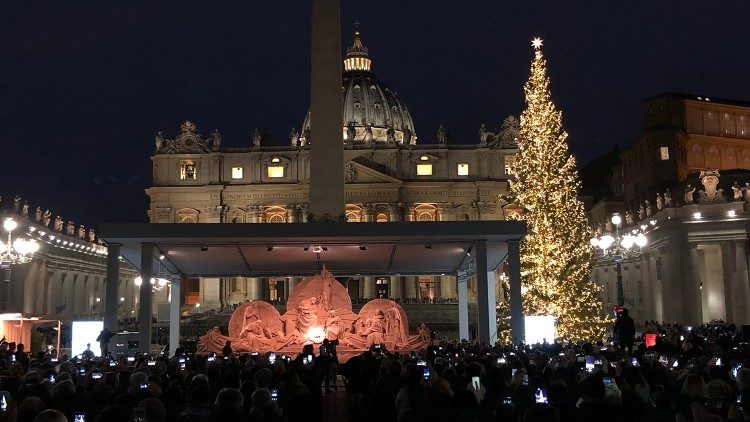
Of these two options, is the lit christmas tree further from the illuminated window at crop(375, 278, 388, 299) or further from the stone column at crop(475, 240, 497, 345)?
the illuminated window at crop(375, 278, 388, 299)

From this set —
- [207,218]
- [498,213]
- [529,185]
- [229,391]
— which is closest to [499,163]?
[498,213]

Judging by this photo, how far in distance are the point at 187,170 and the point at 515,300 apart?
Result: 71.6m

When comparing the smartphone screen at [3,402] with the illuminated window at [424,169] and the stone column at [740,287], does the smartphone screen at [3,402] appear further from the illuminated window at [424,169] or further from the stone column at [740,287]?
the illuminated window at [424,169]

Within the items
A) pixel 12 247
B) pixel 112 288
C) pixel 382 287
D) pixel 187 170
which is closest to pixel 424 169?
pixel 382 287

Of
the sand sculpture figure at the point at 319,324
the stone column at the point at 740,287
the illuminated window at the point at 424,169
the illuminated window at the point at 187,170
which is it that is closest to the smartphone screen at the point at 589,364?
the sand sculpture figure at the point at 319,324

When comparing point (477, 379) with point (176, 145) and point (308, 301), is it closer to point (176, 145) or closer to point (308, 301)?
point (308, 301)

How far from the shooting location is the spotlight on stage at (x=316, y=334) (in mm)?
27703

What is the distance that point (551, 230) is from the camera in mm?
33531

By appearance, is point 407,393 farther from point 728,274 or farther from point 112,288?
point 728,274

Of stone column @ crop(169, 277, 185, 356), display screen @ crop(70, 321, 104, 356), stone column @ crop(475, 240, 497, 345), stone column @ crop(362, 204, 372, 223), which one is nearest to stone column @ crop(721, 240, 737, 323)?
stone column @ crop(475, 240, 497, 345)

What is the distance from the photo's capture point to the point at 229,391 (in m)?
7.44

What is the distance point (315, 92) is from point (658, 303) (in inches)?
1293

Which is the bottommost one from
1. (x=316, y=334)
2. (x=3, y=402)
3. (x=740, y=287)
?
(x=3, y=402)

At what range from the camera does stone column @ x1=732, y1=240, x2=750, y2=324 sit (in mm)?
46719
